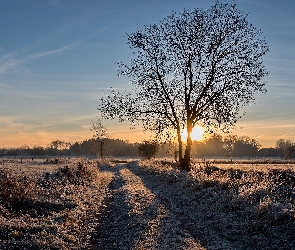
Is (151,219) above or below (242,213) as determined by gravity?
below

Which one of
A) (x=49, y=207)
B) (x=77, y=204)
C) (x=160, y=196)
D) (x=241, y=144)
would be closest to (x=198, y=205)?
(x=160, y=196)

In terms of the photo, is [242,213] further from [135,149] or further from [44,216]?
[135,149]

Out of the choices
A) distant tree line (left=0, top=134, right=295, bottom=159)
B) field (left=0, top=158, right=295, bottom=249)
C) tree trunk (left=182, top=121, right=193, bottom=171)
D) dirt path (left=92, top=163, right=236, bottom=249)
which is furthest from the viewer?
distant tree line (left=0, top=134, right=295, bottom=159)

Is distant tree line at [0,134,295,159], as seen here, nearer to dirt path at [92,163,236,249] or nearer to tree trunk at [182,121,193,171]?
tree trunk at [182,121,193,171]

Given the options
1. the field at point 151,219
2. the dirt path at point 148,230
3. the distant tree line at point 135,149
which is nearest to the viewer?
the dirt path at point 148,230

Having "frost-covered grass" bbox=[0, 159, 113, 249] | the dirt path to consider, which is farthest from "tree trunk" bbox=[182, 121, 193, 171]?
the dirt path

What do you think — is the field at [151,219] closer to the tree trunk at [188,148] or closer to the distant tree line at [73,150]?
the tree trunk at [188,148]

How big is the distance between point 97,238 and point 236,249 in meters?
4.33

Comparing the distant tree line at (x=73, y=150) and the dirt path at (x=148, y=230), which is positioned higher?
the distant tree line at (x=73, y=150)

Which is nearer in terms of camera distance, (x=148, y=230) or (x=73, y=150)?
(x=148, y=230)

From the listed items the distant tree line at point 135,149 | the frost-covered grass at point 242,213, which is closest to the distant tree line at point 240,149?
the distant tree line at point 135,149

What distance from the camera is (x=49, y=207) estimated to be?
1533 cm

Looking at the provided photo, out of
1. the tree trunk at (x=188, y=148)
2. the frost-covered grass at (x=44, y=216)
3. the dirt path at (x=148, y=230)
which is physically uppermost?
the tree trunk at (x=188, y=148)

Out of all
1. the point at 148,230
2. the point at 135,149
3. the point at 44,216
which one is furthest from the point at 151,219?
the point at 135,149
